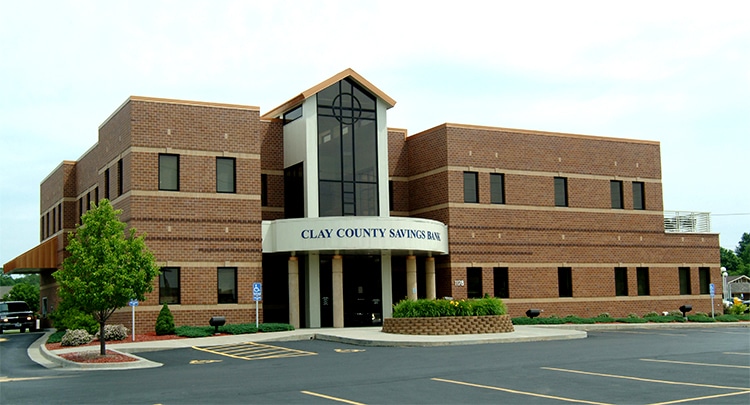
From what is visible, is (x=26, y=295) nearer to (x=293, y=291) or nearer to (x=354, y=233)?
(x=293, y=291)

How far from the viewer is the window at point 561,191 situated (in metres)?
40.7

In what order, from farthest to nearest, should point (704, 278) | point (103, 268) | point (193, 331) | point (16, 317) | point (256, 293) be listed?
point (16, 317)
point (704, 278)
point (256, 293)
point (193, 331)
point (103, 268)

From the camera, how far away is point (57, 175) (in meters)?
46.2

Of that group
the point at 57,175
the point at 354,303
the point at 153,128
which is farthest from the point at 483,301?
the point at 57,175

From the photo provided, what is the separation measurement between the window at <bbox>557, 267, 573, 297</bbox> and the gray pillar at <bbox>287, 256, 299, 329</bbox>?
13.5 m

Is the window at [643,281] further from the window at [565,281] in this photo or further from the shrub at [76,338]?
the shrub at [76,338]

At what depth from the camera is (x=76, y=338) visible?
28219mm

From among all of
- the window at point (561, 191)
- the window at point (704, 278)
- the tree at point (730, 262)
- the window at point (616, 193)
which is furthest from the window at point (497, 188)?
the tree at point (730, 262)

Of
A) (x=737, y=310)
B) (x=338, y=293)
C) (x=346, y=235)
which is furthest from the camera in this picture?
(x=737, y=310)

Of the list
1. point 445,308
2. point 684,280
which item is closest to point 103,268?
point 445,308

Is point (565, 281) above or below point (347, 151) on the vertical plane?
below

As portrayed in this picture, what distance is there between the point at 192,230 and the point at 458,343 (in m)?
12.6

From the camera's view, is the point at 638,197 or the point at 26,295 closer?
the point at 638,197

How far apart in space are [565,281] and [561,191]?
4.48 meters
